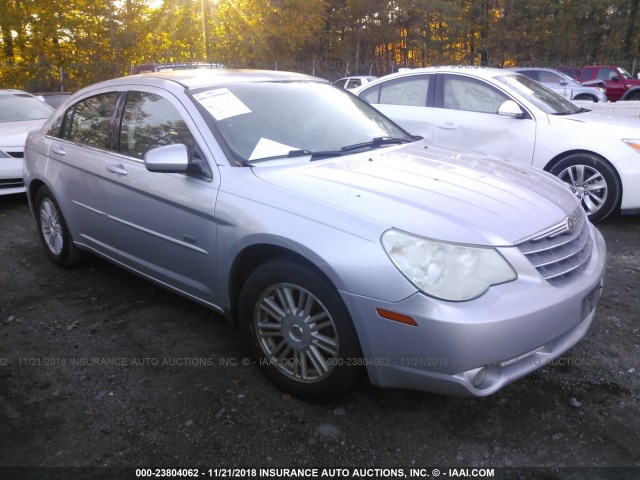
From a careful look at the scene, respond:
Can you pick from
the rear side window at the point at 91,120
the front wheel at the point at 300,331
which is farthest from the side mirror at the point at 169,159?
the rear side window at the point at 91,120

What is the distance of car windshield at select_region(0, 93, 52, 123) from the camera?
836cm

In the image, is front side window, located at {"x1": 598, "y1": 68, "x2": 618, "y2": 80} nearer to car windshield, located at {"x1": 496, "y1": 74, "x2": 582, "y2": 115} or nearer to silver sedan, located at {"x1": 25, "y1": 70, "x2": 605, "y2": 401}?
car windshield, located at {"x1": 496, "y1": 74, "x2": 582, "y2": 115}

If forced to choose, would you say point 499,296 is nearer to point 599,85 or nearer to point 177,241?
point 177,241

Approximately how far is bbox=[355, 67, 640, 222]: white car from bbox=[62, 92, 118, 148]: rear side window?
3.24m

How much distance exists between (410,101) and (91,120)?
4.05 metres

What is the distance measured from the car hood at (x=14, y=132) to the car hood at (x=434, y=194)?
5.80 metres

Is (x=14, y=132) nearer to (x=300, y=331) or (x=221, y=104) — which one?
(x=221, y=104)

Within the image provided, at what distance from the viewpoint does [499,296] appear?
2.24 metres

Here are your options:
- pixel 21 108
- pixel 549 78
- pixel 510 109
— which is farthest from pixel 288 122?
pixel 549 78

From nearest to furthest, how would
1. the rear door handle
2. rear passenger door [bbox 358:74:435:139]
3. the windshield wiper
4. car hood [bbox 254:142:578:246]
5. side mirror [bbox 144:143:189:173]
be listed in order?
car hood [bbox 254:142:578:246]
side mirror [bbox 144:143:189:173]
the windshield wiper
the rear door handle
rear passenger door [bbox 358:74:435:139]

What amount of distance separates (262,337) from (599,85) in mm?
22119

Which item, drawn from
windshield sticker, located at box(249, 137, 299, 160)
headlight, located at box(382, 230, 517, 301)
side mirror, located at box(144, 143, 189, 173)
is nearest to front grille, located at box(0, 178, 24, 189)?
side mirror, located at box(144, 143, 189, 173)

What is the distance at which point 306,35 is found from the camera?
29.8m

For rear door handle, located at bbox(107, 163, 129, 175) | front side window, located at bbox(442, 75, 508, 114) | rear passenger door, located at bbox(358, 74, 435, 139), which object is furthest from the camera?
rear passenger door, located at bbox(358, 74, 435, 139)
